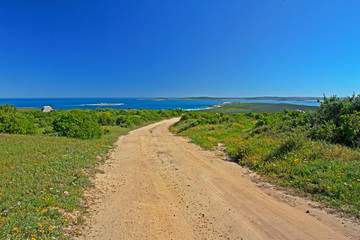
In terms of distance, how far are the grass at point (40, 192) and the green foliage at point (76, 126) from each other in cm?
638

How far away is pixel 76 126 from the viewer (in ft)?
51.1

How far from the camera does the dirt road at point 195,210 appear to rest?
4.16 meters

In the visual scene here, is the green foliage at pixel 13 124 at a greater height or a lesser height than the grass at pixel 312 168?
greater

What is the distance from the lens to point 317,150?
8242 millimetres

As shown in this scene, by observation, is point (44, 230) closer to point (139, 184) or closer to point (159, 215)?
point (159, 215)

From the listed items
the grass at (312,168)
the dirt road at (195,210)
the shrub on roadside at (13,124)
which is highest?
the shrub on roadside at (13,124)

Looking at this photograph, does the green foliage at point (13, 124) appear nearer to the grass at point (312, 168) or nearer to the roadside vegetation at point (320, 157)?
the roadside vegetation at point (320, 157)

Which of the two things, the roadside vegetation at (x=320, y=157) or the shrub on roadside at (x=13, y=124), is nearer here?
the roadside vegetation at (x=320, y=157)

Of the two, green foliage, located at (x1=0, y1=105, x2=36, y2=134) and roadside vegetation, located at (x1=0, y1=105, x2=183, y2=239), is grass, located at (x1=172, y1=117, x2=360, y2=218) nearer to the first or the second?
roadside vegetation, located at (x1=0, y1=105, x2=183, y2=239)

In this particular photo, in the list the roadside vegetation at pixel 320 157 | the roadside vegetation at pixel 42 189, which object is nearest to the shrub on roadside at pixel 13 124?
the roadside vegetation at pixel 42 189

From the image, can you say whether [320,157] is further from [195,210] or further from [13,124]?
[13,124]

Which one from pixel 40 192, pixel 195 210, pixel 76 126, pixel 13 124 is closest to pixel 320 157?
pixel 195 210

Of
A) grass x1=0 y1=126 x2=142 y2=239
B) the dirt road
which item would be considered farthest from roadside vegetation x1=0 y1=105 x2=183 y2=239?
the dirt road

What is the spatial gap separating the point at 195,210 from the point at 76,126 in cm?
1345
